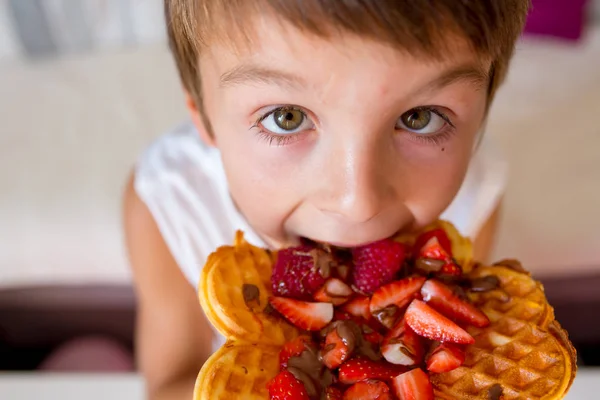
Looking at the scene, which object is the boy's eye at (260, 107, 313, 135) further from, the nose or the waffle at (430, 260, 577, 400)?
the waffle at (430, 260, 577, 400)

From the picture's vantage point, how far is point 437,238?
719 millimetres

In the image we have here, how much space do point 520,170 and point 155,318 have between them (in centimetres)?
86

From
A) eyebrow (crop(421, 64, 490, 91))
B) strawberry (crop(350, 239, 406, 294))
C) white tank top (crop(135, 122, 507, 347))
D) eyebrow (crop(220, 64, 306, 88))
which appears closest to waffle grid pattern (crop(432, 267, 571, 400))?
strawberry (crop(350, 239, 406, 294))

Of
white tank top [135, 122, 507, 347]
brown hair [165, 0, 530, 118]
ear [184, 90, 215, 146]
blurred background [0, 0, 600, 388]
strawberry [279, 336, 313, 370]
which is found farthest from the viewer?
blurred background [0, 0, 600, 388]

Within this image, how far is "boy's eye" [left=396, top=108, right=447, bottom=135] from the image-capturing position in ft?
2.13

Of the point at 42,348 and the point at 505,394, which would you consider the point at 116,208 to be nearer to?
the point at 42,348

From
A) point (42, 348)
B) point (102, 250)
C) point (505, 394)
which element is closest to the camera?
point (505, 394)

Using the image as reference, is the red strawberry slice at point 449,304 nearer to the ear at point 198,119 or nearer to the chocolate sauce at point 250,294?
the chocolate sauce at point 250,294

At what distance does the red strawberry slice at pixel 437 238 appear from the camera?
725 mm

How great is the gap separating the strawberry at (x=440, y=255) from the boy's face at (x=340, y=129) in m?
0.04

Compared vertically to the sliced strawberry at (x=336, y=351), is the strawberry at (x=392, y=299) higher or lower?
higher

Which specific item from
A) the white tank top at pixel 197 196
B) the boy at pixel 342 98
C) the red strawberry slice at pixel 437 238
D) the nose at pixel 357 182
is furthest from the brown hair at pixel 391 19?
the white tank top at pixel 197 196

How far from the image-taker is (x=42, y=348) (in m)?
1.47

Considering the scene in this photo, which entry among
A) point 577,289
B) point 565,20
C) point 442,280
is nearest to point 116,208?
point 442,280
